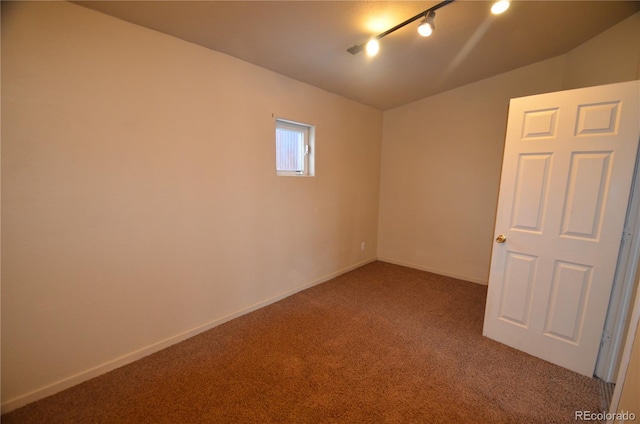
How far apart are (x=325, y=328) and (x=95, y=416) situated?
63.9 inches

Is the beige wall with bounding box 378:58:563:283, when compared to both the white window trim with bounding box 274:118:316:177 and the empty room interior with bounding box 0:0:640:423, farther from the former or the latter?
the white window trim with bounding box 274:118:316:177

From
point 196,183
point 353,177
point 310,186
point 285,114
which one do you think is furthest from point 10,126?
point 353,177

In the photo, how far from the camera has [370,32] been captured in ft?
6.48

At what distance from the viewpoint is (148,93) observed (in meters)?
1.79

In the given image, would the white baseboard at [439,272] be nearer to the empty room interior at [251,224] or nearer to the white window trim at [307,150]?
the empty room interior at [251,224]

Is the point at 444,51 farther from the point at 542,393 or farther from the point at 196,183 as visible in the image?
the point at 542,393

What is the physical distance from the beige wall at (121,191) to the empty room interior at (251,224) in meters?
0.01

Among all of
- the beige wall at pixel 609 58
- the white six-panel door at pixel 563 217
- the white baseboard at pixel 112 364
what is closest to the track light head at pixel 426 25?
the white six-panel door at pixel 563 217

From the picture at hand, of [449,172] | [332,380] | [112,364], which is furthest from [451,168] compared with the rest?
[112,364]

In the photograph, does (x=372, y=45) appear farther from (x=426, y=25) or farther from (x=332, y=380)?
(x=332, y=380)

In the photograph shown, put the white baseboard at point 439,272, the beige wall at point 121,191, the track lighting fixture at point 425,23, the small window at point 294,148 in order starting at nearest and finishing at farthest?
1. the beige wall at point 121,191
2. the track lighting fixture at point 425,23
3. the small window at point 294,148
4. the white baseboard at point 439,272

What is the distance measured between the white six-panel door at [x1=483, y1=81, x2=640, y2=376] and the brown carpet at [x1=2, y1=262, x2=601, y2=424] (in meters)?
0.31

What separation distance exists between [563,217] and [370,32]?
202 centimetres

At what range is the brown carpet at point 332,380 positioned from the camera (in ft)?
4.79
